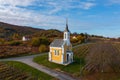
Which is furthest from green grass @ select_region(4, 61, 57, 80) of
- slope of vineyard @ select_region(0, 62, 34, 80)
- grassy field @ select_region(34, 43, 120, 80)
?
grassy field @ select_region(34, 43, 120, 80)

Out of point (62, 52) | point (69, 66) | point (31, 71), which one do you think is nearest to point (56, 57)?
point (62, 52)

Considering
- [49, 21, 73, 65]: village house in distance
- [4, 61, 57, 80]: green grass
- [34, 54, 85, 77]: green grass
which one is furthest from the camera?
[49, 21, 73, 65]: village house in distance

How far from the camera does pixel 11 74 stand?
39219mm

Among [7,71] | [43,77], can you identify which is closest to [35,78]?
[43,77]

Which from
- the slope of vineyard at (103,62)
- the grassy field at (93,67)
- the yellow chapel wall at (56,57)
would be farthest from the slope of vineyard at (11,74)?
the slope of vineyard at (103,62)

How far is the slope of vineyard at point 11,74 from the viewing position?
122ft

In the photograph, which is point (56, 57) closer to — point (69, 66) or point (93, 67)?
point (69, 66)

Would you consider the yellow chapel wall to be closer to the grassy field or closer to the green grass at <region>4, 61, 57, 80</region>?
the grassy field

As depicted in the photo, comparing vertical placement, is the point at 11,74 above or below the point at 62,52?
below

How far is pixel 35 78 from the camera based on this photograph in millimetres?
37719

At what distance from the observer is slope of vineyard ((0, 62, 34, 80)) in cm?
3725

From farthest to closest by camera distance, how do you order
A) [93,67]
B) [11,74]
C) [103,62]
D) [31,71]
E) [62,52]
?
[62,52]
[93,67]
[103,62]
[31,71]
[11,74]

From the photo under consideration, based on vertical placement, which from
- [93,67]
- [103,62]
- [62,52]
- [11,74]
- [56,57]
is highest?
[62,52]

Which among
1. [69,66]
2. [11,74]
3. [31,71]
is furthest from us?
[69,66]
